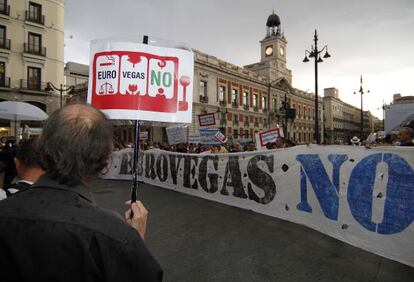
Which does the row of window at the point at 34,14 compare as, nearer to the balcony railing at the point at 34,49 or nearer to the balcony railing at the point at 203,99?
the balcony railing at the point at 34,49

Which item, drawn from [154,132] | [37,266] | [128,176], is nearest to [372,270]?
[37,266]

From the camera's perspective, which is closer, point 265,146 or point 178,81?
point 178,81

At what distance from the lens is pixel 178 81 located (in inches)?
105

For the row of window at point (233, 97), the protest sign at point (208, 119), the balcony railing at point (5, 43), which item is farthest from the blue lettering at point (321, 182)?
the row of window at point (233, 97)

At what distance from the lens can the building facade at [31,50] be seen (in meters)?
29.0

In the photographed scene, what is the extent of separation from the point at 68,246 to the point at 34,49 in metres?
37.0

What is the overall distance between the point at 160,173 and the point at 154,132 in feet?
78.2

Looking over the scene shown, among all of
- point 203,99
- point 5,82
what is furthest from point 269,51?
point 5,82

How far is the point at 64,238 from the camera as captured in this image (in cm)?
98

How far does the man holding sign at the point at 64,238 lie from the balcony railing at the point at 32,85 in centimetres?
3407

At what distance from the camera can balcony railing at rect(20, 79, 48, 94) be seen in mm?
29708

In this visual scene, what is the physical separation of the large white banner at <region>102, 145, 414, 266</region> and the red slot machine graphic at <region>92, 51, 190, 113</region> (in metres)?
3.33

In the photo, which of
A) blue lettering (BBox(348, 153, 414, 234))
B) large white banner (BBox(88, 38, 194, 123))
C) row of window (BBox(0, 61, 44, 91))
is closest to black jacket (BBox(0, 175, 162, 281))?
large white banner (BBox(88, 38, 194, 123))

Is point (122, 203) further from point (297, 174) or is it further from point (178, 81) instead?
point (178, 81)
